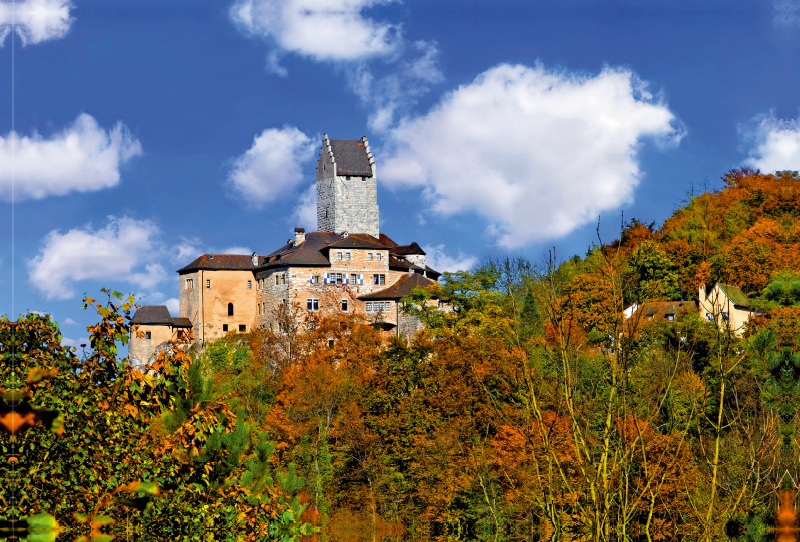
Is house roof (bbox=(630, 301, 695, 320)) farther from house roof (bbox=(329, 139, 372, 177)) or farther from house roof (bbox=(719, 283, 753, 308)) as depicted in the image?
house roof (bbox=(329, 139, 372, 177))

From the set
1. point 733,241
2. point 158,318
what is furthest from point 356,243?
point 733,241

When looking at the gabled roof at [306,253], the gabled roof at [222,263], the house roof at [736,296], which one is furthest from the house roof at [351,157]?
the house roof at [736,296]

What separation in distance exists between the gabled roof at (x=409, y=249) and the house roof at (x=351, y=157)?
8.13 meters

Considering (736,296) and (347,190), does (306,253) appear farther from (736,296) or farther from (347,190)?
(736,296)

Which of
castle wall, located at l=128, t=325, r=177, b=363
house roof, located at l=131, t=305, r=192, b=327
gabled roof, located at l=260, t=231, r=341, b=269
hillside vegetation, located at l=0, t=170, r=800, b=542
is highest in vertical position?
gabled roof, located at l=260, t=231, r=341, b=269

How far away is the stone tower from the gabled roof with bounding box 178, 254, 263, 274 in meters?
7.91

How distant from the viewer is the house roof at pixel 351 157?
264 ft

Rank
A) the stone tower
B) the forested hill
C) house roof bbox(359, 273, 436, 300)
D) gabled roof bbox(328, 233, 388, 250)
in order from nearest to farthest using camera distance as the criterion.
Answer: the forested hill < house roof bbox(359, 273, 436, 300) < gabled roof bbox(328, 233, 388, 250) < the stone tower

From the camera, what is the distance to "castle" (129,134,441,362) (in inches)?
2771

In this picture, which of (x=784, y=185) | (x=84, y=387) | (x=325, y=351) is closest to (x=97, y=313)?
(x=84, y=387)

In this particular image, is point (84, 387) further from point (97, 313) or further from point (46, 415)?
point (46, 415)

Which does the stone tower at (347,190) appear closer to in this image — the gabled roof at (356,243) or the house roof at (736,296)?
the gabled roof at (356,243)

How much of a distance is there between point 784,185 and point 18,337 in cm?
7939

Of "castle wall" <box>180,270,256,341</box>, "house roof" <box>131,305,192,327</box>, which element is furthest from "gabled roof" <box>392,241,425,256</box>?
"house roof" <box>131,305,192,327</box>
